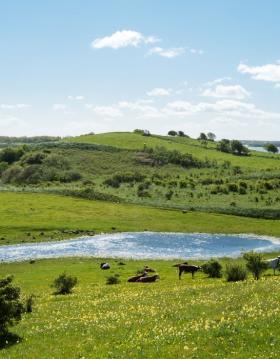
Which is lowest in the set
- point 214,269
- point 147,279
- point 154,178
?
point 147,279

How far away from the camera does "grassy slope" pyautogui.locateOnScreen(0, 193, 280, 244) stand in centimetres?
8994

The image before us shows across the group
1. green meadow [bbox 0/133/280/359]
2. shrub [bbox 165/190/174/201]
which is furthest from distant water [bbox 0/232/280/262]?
shrub [bbox 165/190/174/201]

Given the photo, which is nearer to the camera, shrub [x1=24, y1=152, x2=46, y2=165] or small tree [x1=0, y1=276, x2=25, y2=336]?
small tree [x1=0, y1=276, x2=25, y2=336]

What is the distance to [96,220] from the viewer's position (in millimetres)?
99312

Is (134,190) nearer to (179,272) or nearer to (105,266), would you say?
(105,266)

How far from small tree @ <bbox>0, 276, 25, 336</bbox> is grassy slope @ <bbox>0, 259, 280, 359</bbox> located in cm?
89

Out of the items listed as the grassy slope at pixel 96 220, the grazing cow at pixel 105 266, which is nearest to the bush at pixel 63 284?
the grazing cow at pixel 105 266

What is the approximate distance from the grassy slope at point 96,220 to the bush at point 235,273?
147ft

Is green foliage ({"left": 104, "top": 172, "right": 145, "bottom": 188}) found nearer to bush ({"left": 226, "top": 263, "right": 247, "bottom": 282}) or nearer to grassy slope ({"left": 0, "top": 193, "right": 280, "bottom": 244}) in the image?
grassy slope ({"left": 0, "top": 193, "right": 280, "bottom": 244})

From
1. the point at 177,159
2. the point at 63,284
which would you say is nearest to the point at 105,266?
the point at 63,284

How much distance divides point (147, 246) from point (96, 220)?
21.9 m

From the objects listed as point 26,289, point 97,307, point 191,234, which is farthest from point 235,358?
point 191,234

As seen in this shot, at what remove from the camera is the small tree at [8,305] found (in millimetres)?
25469

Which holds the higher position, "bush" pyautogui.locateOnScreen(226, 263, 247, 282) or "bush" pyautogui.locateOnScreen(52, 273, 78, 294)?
"bush" pyautogui.locateOnScreen(226, 263, 247, 282)
